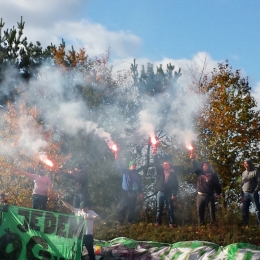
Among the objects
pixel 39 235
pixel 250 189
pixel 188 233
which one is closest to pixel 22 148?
pixel 188 233

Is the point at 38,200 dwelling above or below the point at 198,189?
below

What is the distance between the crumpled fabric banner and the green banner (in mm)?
942

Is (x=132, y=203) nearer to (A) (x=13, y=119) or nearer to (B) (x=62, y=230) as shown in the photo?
(B) (x=62, y=230)

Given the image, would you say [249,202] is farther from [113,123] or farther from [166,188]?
[113,123]

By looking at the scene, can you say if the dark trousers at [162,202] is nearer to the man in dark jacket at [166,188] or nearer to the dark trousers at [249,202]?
the man in dark jacket at [166,188]

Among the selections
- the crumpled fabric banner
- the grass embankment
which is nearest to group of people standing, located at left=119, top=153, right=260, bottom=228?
the grass embankment

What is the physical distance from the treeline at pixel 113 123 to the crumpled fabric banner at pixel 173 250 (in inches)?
204

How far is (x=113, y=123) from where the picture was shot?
21.5m

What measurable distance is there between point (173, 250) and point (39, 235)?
274 centimetres

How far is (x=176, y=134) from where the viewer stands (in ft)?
65.2

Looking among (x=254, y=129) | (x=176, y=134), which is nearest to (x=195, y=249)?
(x=176, y=134)

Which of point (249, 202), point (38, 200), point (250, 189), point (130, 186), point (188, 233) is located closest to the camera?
point (188, 233)

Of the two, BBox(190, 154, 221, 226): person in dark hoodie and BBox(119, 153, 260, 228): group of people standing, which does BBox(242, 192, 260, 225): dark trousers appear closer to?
BBox(119, 153, 260, 228): group of people standing

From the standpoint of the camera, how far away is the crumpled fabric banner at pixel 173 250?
30.7ft
